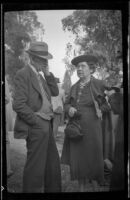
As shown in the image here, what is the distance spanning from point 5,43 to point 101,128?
4.20ft

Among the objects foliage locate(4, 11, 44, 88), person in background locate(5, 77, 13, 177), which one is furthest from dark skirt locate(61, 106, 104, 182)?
foliage locate(4, 11, 44, 88)

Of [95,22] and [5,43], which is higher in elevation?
[95,22]

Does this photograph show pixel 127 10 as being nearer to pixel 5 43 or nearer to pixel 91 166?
pixel 5 43

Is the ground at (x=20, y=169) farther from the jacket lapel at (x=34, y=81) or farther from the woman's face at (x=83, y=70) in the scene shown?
the woman's face at (x=83, y=70)

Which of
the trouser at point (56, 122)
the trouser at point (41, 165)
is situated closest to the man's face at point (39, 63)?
the trouser at point (56, 122)

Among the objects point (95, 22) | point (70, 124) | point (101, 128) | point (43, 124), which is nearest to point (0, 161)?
point (43, 124)

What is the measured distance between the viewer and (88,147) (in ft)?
10.2

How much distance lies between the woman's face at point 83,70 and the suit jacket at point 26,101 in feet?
0.96

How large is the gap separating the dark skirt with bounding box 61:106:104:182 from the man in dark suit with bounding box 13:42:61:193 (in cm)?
15

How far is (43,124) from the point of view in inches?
123

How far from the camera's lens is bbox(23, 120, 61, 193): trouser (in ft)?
10.1

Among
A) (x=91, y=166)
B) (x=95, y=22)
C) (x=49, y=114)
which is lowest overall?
(x=91, y=166)

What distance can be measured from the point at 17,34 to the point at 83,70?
0.77 metres

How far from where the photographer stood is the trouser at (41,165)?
10.1 feet
